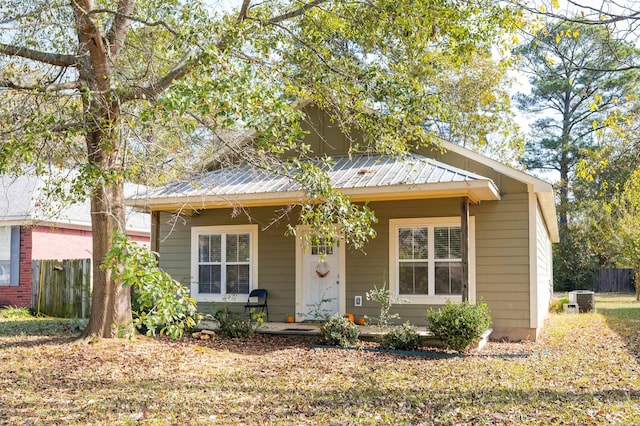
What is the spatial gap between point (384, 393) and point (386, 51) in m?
5.67

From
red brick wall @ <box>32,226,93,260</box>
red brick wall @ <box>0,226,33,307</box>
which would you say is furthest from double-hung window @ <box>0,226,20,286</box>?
red brick wall @ <box>32,226,93,260</box>

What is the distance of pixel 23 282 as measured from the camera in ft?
56.7

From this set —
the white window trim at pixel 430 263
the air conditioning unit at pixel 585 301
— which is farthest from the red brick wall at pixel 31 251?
the air conditioning unit at pixel 585 301

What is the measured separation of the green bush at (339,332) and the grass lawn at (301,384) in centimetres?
32

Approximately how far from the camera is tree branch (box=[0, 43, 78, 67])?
873 cm

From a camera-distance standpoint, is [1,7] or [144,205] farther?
[144,205]

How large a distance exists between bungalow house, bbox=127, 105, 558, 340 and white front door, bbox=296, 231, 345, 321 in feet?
0.07

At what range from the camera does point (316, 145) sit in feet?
43.6

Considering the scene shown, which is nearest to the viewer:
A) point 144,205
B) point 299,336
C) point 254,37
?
point 254,37

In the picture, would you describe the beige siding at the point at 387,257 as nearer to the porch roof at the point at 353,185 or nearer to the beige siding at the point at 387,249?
the beige siding at the point at 387,249

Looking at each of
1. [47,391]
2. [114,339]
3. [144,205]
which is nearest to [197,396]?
[47,391]

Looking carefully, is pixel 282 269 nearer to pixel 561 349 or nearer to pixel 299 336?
pixel 299 336

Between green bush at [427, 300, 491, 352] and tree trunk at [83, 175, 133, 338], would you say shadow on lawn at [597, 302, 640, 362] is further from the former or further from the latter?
tree trunk at [83, 175, 133, 338]

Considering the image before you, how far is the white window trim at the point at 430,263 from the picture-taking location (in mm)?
11484
